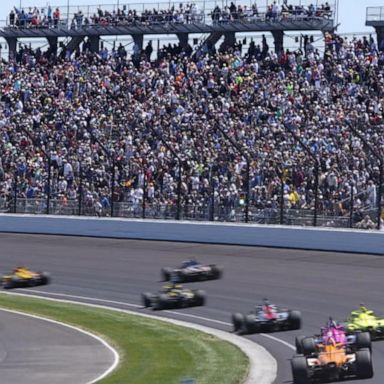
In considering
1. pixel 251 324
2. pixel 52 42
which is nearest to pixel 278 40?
pixel 52 42

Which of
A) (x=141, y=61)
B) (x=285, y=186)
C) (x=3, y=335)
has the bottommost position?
(x=3, y=335)

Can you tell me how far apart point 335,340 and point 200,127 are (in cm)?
2283

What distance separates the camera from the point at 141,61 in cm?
5078

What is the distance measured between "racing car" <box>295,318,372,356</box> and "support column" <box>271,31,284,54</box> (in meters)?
29.4

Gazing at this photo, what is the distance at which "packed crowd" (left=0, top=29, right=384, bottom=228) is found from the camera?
35.9 meters

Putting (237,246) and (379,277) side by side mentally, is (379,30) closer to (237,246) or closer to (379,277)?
(237,246)

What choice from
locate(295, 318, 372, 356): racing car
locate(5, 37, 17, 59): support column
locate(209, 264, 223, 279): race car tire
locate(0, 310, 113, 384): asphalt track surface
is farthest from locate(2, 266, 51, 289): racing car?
locate(5, 37, 17, 59): support column

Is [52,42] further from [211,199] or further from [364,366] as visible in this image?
[364,366]

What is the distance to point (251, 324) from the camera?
891 inches

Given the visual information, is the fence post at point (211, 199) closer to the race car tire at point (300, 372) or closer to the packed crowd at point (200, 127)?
the packed crowd at point (200, 127)

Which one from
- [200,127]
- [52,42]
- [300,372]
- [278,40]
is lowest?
[300,372]

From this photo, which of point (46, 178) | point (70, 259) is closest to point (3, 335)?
point (70, 259)

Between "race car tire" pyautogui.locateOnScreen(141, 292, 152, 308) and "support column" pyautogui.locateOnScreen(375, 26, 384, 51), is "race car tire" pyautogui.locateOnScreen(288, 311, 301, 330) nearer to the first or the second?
"race car tire" pyautogui.locateOnScreen(141, 292, 152, 308)

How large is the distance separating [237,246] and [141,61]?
633 inches
